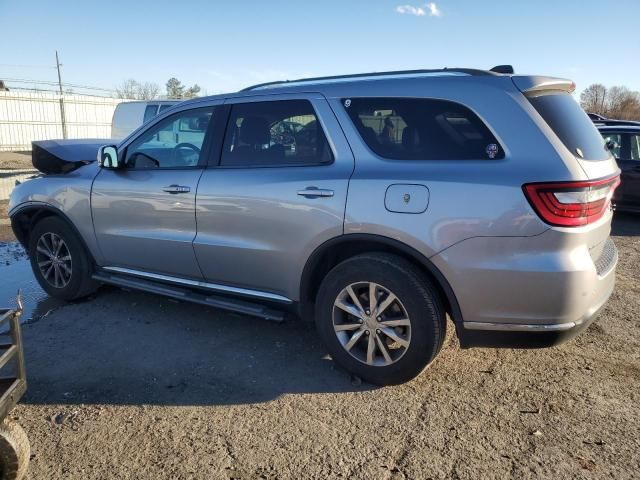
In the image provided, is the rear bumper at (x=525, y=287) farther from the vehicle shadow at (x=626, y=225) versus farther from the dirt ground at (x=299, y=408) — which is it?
the vehicle shadow at (x=626, y=225)

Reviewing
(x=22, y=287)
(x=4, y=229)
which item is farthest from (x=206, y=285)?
(x=4, y=229)

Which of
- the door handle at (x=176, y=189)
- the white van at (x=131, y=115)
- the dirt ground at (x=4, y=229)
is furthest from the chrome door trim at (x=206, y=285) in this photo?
the white van at (x=131, y=115)

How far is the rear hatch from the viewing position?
2.88m

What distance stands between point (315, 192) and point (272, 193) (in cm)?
36

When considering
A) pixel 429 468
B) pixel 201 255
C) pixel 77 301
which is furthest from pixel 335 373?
pixel 77 301

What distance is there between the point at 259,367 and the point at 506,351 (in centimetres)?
189

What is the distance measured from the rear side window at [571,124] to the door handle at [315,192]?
1.36 m

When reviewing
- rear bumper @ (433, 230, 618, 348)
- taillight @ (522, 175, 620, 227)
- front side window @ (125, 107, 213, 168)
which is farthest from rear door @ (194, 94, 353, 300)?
taillight @ (522, 175, 620, 227)

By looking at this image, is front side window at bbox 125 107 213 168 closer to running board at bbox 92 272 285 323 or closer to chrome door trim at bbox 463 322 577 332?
running board at bbox 92 272 285 323

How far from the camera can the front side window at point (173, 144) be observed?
4.34 meters

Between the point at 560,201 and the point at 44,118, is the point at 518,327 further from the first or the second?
the point at 44,118

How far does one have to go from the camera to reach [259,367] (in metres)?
3.83

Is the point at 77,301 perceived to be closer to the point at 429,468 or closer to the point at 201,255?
the point at 201,255

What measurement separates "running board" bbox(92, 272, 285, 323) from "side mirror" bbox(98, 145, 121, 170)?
1.01 metres
